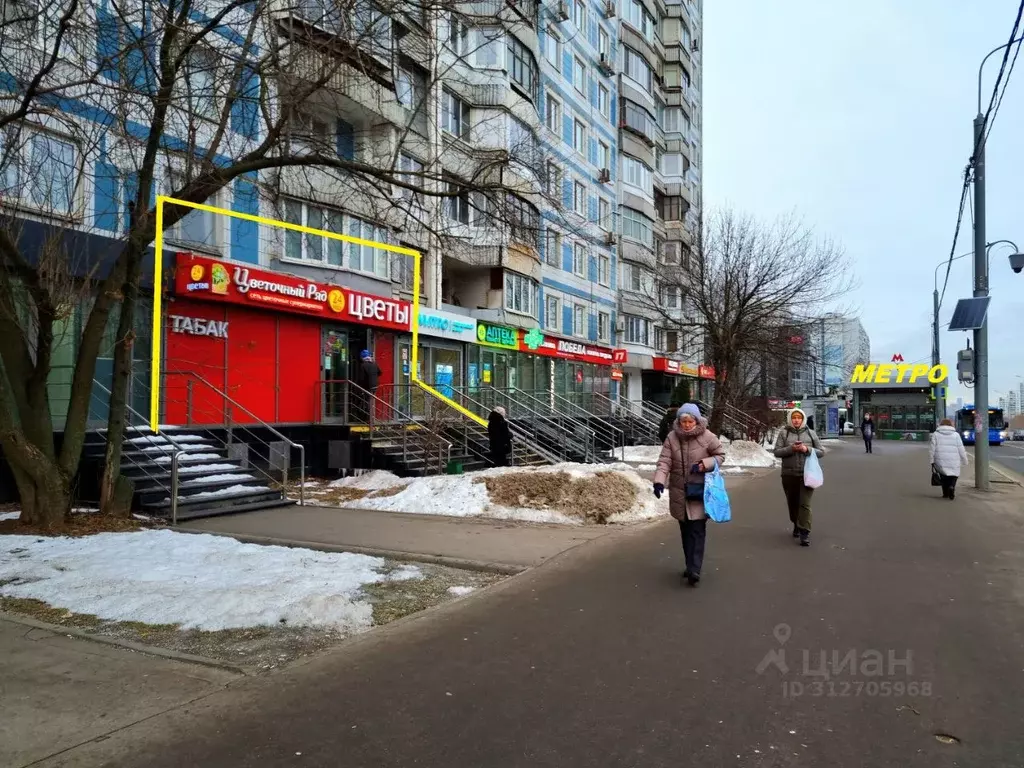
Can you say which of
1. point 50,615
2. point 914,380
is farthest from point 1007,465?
point 50,615

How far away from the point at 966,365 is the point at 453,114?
16.6 m

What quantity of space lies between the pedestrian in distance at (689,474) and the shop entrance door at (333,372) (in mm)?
11283

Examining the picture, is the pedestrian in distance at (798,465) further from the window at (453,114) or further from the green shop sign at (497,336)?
the window at (453,114)

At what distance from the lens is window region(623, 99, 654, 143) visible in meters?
40.2

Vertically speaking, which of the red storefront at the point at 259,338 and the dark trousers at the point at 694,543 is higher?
the red storefront at the point at 259,338

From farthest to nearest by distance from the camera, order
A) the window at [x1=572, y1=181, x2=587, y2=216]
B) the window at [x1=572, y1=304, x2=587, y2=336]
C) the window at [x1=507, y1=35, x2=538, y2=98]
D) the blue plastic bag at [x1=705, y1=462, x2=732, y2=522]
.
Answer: the window at [x1=572, y1=304, x2=587, y2=336] → the window at [x1=572, y1=181, x2=587, y2=216] → the window at [x1=507, y1=35, x2=538, y2=98] → the blue plastic bag at [x1=705, y1=462, x2=732, y2=522]

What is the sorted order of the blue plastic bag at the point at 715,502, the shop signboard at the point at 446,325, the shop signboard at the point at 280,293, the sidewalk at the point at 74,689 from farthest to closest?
the shop signboard at the point at 446,325 < the shop signboard at the point at 280,293 < the blue plastic bag at the point at 715,502 < the sidewalk at the point at 74,689

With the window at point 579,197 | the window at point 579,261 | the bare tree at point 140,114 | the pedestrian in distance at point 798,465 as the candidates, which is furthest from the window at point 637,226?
the pedestrian in distance at point 798,465

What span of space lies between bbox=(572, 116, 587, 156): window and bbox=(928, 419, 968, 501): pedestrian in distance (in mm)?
23668

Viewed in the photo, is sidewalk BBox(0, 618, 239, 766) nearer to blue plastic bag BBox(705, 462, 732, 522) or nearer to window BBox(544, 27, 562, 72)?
blue plastic bag BBox(705, 462, 732, 522)

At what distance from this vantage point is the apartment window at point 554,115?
31.6 m

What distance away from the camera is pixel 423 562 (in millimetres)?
7867

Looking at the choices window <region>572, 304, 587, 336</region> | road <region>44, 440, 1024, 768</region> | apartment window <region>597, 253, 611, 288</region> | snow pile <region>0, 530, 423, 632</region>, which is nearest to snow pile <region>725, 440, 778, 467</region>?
window <region>572, 304, 587, 336</region>

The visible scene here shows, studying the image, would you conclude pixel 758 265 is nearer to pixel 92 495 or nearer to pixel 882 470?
pixel 882 470
